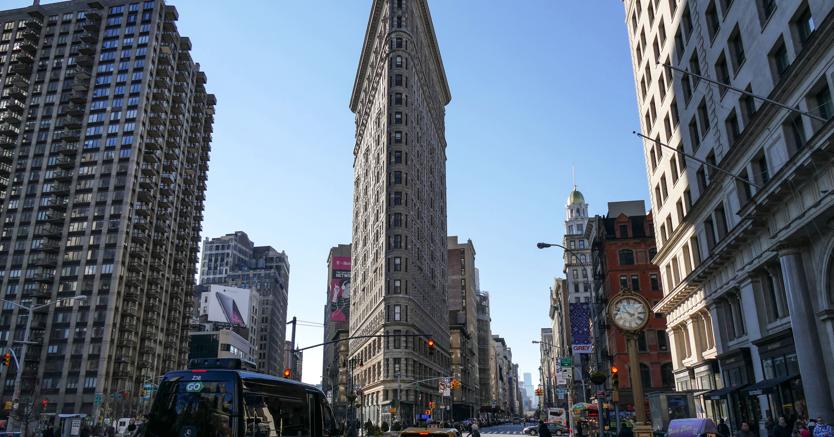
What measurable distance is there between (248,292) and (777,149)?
15243 centimetres

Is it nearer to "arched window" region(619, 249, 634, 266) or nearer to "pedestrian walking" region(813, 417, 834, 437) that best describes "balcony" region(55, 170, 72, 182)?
"arched window" region(619, 249, 634, 266)

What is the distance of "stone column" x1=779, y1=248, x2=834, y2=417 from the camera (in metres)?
24.7

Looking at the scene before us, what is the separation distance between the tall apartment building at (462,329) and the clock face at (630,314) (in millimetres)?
115605

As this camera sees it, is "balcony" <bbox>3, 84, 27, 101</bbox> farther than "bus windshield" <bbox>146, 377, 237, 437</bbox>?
Yes

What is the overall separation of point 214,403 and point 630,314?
1488 centimetres

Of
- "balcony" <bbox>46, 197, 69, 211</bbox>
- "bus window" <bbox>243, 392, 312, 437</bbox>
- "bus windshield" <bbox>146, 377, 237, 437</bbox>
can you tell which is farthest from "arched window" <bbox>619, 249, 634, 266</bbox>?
"balcony" <bbox>46, 197, 69, 211</bbox>

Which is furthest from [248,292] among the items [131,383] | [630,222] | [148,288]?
[630,222]

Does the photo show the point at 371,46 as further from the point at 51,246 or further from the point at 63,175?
the point at 51,246

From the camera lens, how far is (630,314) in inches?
906

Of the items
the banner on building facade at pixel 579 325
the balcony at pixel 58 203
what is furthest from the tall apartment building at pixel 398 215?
the balcony at pixel 58 203

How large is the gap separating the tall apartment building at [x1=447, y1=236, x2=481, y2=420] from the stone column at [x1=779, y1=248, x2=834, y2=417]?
370 ft

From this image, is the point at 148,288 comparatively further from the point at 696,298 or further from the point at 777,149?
the point at 777,149

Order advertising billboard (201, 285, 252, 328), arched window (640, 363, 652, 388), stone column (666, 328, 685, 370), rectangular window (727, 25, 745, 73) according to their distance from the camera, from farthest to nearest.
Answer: advertising billboard (201, 285, 252, 328), arched window (640, 363, 652, 388), stone column (666, 328, 685, 370), rectangular window (727, 25, 745, 73)

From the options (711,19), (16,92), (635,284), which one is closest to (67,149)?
(16,92)
